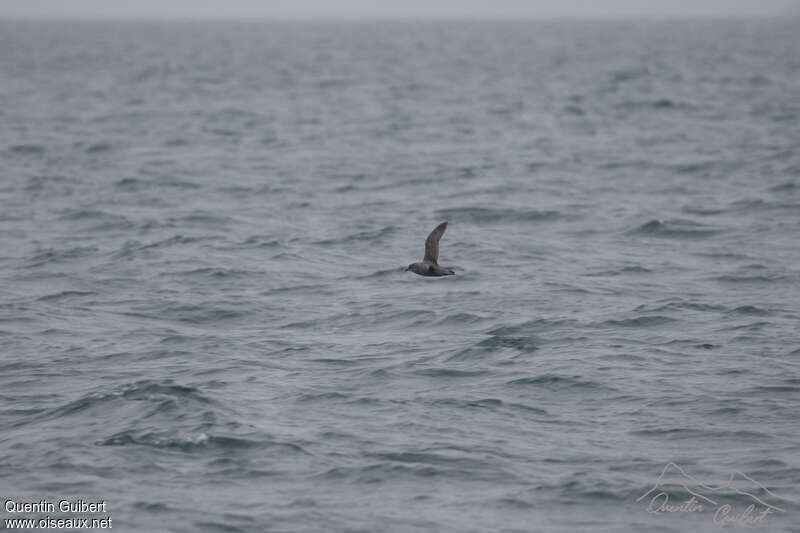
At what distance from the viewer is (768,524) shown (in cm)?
1339

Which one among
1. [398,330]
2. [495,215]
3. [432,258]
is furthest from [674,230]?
[432,258]

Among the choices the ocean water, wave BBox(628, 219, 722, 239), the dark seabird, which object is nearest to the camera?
the ocean water

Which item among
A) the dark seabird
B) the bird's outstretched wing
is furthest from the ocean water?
the bird's outstretched wing

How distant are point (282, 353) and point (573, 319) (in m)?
5.67

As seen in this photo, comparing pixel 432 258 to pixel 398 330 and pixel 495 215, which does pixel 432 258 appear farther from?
pixel 495 215

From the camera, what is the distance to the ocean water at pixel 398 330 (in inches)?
559

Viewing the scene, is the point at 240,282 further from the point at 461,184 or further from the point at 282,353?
the point at 461,184

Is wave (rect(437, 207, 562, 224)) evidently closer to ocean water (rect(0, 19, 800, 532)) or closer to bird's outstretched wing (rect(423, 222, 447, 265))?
ocean water (rect(0, 19, 800, 532))

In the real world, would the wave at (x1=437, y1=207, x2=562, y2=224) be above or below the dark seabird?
below

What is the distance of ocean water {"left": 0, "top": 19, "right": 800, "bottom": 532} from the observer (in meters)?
Result: 14.2

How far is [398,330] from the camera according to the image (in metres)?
20.5

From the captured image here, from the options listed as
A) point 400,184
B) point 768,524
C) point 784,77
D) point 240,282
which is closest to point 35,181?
point 400,184

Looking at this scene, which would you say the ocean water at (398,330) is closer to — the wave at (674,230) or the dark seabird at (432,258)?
the wave at (674,230)

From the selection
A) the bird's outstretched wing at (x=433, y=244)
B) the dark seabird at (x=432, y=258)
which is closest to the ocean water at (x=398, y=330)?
the dark seabird at (x=432, y=258)
